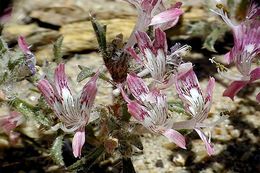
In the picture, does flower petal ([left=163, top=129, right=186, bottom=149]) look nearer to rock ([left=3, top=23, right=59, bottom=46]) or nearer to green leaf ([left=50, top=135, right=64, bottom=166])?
green leaf ([left=50, top=135, right=64, bottom=166])

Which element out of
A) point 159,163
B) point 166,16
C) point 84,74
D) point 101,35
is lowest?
point 159,163

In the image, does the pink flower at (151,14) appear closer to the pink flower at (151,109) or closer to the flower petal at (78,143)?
the pink flower at (151,109)

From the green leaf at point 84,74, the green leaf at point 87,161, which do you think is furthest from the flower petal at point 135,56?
the green leaf at point 87,161

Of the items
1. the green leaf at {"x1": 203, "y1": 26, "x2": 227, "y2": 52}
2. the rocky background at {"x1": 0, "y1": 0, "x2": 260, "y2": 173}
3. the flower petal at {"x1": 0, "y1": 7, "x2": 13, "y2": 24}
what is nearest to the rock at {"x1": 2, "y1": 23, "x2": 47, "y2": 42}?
the rocky background at {"x1": 0, "y1": 0, "x2": 260, "y2": 173}

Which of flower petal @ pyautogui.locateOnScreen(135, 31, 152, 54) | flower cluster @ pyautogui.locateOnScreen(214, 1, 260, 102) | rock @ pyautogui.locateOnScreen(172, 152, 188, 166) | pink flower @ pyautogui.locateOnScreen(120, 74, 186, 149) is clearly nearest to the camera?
pink flower @ pyautogui.locateOnScreen(120, 74, 186, 149)

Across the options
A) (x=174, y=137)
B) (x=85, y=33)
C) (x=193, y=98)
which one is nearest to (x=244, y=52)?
(x=193, y=98)

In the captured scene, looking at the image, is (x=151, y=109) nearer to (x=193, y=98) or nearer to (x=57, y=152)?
(x=193, y=98)

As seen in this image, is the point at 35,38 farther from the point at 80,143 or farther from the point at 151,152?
the point at 80,143
